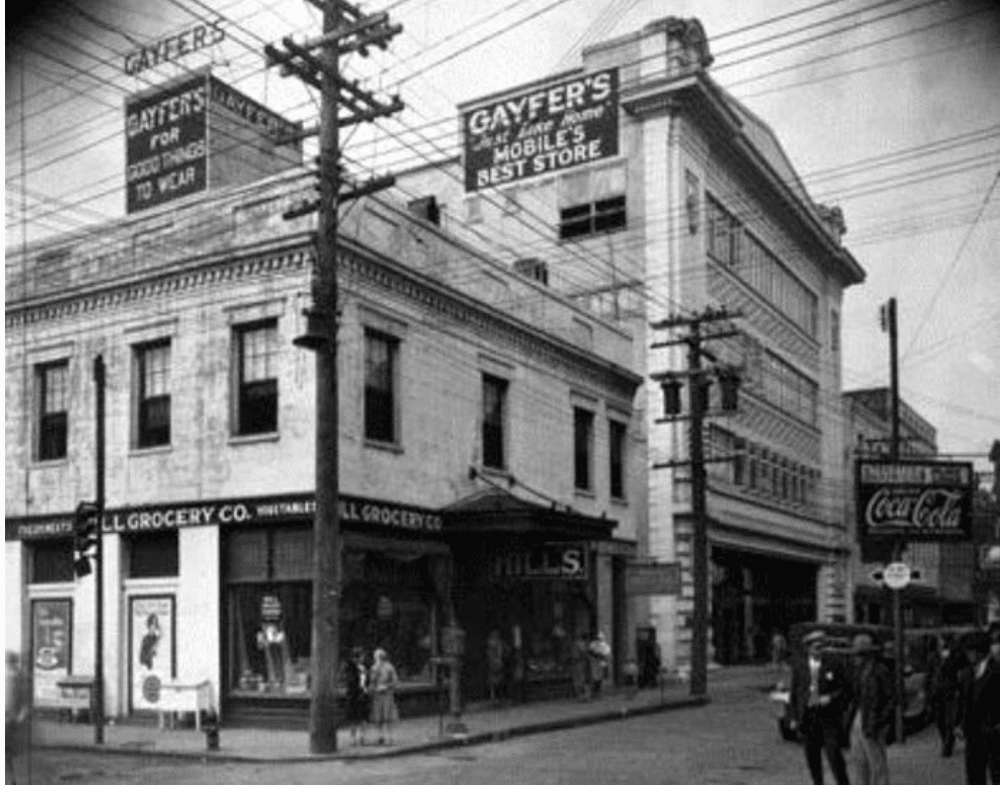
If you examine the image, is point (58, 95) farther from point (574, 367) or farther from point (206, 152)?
point (574, 367)

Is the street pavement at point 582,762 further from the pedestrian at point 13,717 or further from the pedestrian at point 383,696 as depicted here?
the pedestrian at point 13,717

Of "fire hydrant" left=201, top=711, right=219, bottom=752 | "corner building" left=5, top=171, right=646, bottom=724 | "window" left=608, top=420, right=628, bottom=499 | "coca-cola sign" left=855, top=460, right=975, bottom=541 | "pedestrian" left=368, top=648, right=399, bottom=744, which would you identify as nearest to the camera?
"coca-cola sign" left=855, top=460, right=975, bottom=541

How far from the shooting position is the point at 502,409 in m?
24.7

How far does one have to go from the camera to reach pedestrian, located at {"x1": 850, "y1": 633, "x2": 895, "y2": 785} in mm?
11094

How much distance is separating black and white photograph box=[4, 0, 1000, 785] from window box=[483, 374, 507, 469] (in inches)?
2.2

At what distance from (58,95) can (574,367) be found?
55.0 ft

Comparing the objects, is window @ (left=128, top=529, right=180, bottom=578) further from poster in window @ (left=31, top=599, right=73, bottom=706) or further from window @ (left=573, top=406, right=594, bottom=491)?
window @ (left=573, top=406, right=594, bottom=491)

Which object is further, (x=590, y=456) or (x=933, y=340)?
(x=590, y=456)

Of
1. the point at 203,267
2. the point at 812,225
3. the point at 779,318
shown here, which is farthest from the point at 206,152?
the point at 812,225

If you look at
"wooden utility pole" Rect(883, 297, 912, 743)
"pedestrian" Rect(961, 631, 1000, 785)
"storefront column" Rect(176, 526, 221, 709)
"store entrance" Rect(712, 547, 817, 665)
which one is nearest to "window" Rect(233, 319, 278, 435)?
"storefront column" Rect(176, 526, 221, 709)

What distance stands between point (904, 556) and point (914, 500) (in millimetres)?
1502

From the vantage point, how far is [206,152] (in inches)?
752

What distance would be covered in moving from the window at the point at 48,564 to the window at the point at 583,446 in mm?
10065

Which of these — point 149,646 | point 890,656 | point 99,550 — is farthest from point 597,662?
point 890,656
